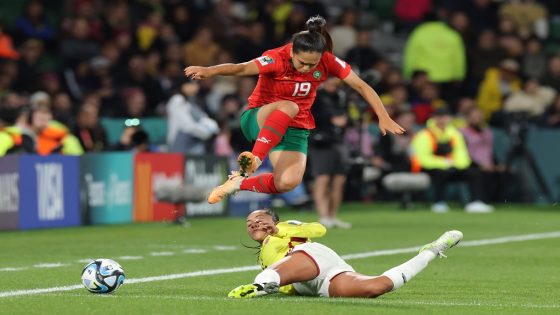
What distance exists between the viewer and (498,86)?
2647cm

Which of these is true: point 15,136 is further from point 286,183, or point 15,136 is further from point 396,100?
point 396,100

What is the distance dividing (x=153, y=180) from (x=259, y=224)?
32.3 ft

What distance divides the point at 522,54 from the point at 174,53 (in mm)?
7257

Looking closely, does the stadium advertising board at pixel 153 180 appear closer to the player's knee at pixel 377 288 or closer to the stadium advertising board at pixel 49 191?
the stadium advertising board at pixel 49 191

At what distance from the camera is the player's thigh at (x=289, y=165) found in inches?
501

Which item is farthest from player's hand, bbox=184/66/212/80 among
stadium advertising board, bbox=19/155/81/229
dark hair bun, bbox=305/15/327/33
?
stadium advertising board, bbox=19/155/81/229

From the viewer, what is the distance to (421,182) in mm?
23719

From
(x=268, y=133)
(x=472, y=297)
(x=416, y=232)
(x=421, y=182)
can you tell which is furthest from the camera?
(x=421, y=182)

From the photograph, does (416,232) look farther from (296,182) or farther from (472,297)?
(472,297)

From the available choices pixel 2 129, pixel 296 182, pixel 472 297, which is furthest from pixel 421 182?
pixel 472 297

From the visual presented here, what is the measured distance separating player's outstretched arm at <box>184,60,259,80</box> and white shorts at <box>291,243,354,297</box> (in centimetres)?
198

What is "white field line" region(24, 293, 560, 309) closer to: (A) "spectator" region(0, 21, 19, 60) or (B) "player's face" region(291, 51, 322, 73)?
(B) "player's face" region(291, 51, 322, 73)

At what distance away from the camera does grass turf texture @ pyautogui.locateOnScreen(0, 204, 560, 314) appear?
9586 millimetres

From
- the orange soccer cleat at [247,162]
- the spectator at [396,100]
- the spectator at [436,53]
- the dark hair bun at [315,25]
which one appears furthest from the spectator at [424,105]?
the orange soccer cleat at [247,162]
